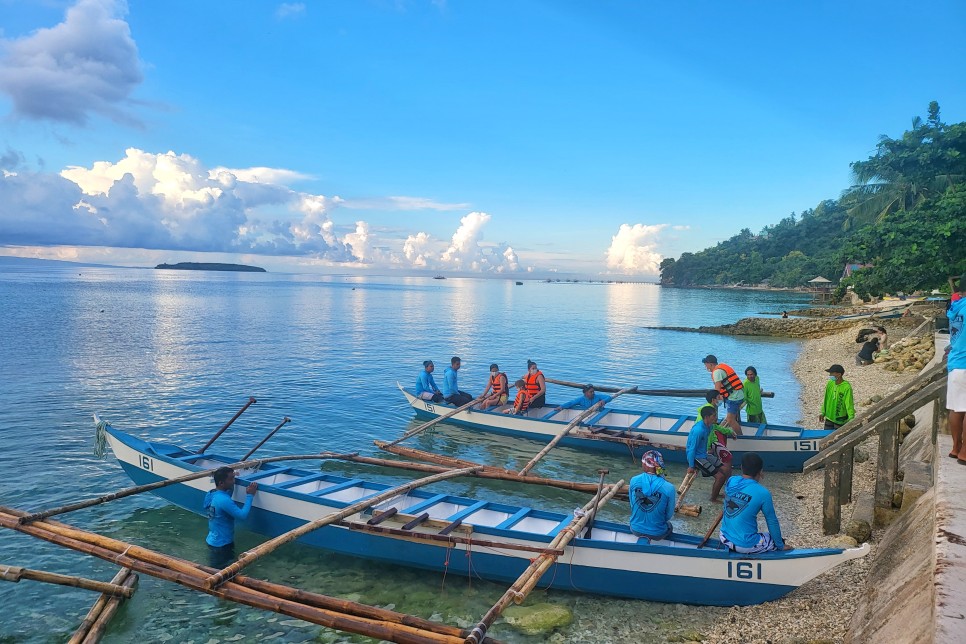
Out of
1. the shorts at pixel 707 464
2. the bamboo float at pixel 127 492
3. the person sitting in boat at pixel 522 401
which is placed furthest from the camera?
the person sitting in boat at pixel 522 401

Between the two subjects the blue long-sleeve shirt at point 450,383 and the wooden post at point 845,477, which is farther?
the blue long-sleeve shirt at point 450,383

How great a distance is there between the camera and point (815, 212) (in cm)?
14212

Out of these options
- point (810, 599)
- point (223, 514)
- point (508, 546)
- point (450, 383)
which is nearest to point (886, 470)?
point (810, 599)

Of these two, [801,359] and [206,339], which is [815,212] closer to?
[801,359]

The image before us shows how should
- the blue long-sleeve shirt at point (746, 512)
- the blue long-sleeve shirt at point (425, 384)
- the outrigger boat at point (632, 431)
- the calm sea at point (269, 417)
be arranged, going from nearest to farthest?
the blue long-sleeve shirt at point (746, 512)
the calm sea at point (269, 417)
the outrigger boat at point (632, 431)
the blue long-sleeve shirt at point (425, 384)

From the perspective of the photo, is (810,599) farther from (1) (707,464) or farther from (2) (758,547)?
(1) (707,464)

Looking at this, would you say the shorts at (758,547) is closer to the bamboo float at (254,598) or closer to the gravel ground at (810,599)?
the gravel ground at (810,599)

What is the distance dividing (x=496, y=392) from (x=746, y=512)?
39.7ft

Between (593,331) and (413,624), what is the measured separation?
57.3 meters

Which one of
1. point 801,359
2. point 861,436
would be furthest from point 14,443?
point 801,359

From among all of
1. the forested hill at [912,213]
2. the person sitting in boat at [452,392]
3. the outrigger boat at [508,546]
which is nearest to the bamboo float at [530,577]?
the outrigger boat at [508,546]

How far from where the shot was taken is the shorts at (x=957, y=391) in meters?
7.68

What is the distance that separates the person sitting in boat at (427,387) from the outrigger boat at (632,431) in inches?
8.0

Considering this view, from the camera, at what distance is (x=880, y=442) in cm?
980
